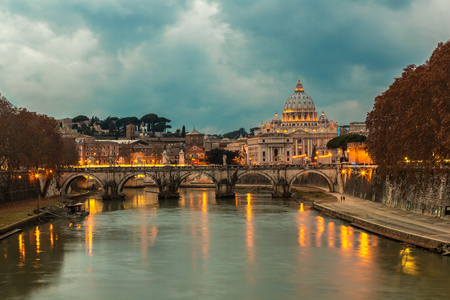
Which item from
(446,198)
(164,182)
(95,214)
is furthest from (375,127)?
(164,182)

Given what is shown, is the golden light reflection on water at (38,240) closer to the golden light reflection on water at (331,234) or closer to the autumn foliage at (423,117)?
the golden light reflection on water at (331,234)

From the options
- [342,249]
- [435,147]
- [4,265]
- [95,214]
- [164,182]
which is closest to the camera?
[4,265]

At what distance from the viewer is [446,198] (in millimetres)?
49594

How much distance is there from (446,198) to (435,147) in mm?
4738

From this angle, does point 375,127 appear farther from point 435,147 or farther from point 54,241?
point 54,241

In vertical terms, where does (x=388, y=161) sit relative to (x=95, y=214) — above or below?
above

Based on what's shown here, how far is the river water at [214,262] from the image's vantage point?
107 feet

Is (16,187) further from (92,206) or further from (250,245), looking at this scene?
(250,245)

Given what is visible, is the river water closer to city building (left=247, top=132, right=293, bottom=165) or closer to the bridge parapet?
the bridge parapet

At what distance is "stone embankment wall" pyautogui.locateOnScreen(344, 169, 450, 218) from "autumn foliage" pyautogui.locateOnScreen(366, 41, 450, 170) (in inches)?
68.1

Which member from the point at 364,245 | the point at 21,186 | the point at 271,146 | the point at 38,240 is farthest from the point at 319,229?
the point at 271,146

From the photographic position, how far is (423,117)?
48906 millimetres

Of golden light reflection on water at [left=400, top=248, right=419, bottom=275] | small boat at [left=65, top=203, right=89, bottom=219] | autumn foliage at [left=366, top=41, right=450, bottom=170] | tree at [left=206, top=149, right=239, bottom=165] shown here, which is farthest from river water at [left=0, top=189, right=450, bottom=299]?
tree at [left=206, top=149, right=239, bottom=165]

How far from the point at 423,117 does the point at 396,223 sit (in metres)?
8.93
